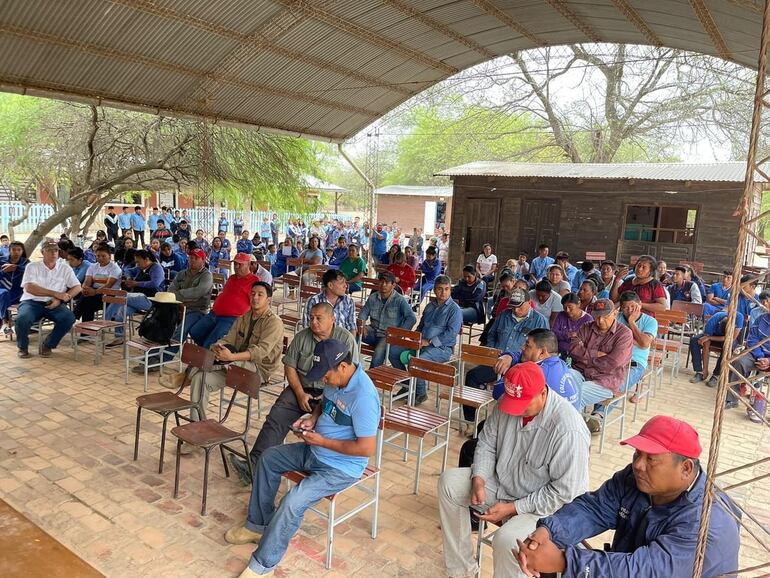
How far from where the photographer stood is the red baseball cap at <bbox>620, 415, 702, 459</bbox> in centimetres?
216

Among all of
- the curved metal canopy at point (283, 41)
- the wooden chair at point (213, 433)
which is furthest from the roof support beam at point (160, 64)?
the wooden chair at point (213, 433)

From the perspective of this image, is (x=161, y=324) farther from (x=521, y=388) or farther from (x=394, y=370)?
(x=521, y=388)

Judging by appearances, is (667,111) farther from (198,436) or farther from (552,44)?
(198,436)

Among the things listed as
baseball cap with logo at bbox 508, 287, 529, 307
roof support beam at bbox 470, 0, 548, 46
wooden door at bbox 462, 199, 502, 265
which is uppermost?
roof support beam at bbox 470, 0, 548, 46

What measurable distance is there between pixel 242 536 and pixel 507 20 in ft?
24.2

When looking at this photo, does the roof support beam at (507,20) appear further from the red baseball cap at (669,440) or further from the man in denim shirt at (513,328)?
the red baseball cap at (669,440)

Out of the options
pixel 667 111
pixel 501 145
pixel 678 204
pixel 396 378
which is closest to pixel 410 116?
pixel 501 145

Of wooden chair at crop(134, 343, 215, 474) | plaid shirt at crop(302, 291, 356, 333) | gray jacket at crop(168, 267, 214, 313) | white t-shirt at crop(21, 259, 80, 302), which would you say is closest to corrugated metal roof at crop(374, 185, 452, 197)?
gray jacket at crop(168, 267, 214, 313)

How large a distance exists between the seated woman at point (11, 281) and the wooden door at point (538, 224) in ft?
40.0

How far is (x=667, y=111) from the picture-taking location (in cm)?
2386

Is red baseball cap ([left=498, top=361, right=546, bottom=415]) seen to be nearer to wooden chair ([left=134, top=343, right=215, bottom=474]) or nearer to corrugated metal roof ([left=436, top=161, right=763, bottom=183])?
wooden chair ([left=134, top=343, right=215, bottom=474])

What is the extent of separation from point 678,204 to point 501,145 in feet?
64.1

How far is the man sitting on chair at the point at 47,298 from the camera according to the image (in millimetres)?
7547

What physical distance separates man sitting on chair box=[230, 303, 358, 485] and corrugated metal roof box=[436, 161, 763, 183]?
11656 mm
